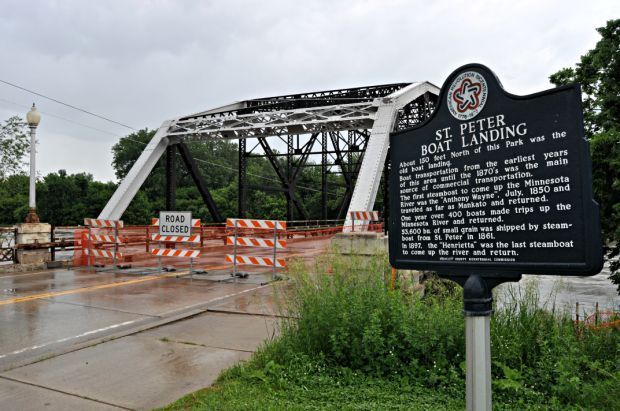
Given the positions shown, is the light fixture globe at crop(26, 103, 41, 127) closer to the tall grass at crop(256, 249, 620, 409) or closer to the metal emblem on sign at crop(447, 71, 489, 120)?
the tall grass at crop(256, 249, 620, 409)

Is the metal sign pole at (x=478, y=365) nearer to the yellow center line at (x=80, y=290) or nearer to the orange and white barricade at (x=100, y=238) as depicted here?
the yellow center line at (x=80, y=290)

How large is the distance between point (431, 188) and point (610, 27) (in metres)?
6.30

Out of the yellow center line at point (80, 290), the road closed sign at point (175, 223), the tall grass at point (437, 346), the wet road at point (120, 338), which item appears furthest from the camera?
the road closed sign at point (175, 223)

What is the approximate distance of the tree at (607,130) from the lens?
264 inches

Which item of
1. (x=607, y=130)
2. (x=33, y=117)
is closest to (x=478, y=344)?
(x=607, y=130)

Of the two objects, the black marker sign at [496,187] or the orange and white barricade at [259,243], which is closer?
the black marker sign at [496,187]

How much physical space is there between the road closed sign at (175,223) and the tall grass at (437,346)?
8155mm

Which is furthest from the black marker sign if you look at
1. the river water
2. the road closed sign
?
the road closed sign

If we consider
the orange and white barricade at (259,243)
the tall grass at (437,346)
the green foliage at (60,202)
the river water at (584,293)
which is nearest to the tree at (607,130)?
the tall grass at (437,346)

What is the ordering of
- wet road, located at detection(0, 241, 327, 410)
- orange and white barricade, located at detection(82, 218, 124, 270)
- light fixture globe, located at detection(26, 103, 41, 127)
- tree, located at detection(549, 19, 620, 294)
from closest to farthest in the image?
wet road, located at detection(0, 241, 327, 410) → tree, located at detection(549, 19, 620, 294) → light fixture globe, located at detection(26, 103, 41, 127) → orange and white barricade, located at detection(82, 218, 124, 270)

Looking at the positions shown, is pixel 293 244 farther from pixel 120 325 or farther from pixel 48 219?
pixel 48 219

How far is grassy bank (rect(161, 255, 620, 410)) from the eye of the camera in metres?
4.14

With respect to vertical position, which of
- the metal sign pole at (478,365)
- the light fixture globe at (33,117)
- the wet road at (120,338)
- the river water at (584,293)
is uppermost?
the light fixture globe at (33,117)

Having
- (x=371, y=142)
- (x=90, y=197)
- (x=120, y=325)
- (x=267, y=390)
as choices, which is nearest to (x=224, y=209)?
(x=90, y=197)
